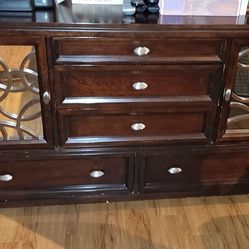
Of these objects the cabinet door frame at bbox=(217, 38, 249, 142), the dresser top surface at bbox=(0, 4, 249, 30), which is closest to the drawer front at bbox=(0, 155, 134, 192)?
the cabinet door frame at bbox=(217, 38, 249, 142)

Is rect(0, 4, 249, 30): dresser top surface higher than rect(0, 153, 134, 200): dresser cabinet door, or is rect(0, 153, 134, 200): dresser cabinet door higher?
rect(0, 4, 249, 30): dresser top surface

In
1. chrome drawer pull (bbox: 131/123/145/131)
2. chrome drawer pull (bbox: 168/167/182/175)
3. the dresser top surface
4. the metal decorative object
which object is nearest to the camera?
the dresser top surface

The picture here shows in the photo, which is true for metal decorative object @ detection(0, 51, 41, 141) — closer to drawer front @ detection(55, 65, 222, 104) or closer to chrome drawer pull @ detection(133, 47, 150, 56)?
drawer front @ detection(55, 65, 222, 104)

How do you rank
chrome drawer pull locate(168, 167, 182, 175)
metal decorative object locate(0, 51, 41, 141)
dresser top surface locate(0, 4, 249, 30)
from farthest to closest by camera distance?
→ chrome drawer pull locate(168, 167, 182, 175) < metal decorative object locate(0, 51, 41, 141) < dresser top surface locate(0, 4, 249, 30)

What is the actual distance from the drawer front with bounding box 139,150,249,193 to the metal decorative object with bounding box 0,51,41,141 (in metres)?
0.45

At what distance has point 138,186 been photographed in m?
1.57

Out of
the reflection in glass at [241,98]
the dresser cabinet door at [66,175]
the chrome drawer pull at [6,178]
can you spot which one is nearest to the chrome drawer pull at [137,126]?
the dresser cabinet door at [66,175]

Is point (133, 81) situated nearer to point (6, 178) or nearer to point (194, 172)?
point (194, 172)

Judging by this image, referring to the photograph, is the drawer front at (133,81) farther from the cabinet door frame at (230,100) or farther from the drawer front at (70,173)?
the drawer front at (70,173)

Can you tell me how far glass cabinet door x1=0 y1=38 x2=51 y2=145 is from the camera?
1282 mm

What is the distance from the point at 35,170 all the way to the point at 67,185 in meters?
0.14

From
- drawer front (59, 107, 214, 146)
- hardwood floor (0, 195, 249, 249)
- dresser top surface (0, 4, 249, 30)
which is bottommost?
hardwood floor (0, 195, 249, 249)

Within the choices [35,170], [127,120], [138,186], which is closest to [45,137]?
[35,170]

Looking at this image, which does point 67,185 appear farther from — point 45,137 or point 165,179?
point 165,179
